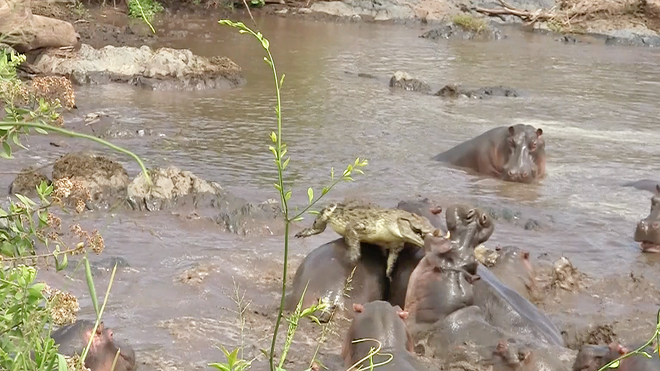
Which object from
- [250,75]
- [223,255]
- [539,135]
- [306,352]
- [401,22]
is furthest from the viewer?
[401,22]

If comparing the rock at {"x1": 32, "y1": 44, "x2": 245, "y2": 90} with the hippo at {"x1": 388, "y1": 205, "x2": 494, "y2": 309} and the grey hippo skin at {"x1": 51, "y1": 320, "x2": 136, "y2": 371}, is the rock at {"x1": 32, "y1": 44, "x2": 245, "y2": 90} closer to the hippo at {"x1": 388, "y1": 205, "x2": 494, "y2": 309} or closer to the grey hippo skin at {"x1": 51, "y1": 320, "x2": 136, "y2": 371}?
the hippo at {"x1": 388, "y1": 205, "x2": 494, "y2": 309}

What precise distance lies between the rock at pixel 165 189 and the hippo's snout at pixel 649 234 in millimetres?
2746

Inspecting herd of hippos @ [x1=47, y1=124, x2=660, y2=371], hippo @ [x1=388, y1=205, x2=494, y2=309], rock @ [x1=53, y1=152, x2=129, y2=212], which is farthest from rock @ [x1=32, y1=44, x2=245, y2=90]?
hippo @ [x1=388, y1=205, x2=494, y2=309]

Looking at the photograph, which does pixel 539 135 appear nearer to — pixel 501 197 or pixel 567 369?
pixel 501 197

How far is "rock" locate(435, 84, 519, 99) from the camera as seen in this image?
1250 centimetres

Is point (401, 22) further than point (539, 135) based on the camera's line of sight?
Yes

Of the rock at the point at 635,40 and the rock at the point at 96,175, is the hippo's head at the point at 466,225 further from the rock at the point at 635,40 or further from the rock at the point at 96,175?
the rock at the point at 635,40

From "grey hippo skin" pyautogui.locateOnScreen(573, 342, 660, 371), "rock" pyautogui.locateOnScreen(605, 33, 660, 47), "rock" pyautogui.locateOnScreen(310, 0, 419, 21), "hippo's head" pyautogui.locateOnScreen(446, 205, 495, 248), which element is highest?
"hippo's head" pyautogui.locateOnScreen(446, 205, 495, 248)

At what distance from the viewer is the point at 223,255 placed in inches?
232

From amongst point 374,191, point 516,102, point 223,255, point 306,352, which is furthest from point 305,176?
point 516,102

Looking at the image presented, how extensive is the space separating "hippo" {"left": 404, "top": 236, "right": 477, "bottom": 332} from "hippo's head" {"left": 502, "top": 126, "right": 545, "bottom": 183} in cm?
385

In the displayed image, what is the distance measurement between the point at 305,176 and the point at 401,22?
1355cm

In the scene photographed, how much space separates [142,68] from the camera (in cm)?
1241

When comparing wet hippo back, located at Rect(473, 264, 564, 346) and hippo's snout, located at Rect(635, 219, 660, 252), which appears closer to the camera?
wet hippo back, located at Rect(473, 264, 564, 346)
